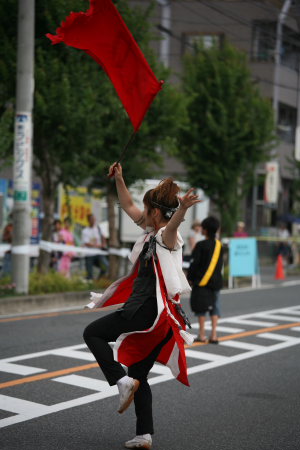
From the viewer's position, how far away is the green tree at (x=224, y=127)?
26.3 metres

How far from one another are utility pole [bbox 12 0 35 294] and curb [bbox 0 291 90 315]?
0.46 m

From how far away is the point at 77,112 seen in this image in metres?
16.2

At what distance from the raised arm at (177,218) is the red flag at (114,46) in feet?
2.26

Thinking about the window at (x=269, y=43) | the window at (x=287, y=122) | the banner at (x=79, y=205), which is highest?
the window at (x=269, y=43)

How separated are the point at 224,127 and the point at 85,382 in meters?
18.9

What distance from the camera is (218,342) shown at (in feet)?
37.0

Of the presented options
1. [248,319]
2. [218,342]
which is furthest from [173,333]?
[248,319]

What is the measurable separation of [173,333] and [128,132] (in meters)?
12.7

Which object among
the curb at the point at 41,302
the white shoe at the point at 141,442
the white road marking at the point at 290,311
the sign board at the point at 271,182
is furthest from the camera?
the sign board at the point at 271,182

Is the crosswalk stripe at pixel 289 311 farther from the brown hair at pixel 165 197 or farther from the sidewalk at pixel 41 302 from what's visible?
the brown hair at pixel 165 197

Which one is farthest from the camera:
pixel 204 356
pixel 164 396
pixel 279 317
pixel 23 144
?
pixel 23 144

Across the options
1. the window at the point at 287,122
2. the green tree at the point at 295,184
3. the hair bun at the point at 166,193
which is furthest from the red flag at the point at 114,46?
the window at the point at 287,122

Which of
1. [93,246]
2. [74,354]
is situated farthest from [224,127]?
[74,354]

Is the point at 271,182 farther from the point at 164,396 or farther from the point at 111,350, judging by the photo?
the point at 111,350
